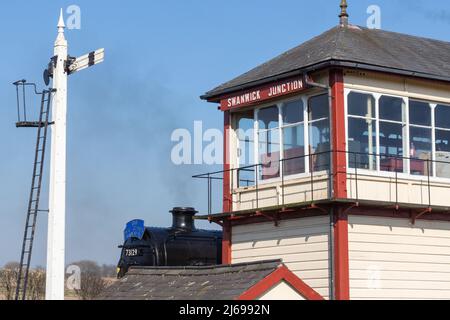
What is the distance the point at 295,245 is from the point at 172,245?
310 inches

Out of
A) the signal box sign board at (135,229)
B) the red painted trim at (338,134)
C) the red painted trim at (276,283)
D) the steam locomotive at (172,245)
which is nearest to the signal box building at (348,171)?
the red painted trim at (338,134)

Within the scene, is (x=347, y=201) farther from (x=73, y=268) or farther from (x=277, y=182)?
(x=73, y=268)

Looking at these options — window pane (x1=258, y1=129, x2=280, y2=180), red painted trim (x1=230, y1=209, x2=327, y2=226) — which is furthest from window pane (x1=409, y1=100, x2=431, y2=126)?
red painted trim (x1=230, y1=209, x2=327, y2=226)

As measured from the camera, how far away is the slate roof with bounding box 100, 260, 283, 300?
16641 millimetres

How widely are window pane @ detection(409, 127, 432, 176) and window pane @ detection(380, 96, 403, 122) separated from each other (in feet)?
1.85

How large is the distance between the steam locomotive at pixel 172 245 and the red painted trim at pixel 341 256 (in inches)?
359

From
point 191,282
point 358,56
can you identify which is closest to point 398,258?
point 358,56

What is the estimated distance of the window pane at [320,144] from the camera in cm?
2111

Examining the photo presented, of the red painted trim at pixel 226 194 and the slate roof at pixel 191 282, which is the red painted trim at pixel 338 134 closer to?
the slate roof at pixel 191 282

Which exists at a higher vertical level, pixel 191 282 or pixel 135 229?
pixel 135 229

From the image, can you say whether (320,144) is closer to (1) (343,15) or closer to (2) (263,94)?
(2) (263,94)

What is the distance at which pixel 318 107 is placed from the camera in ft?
70.7

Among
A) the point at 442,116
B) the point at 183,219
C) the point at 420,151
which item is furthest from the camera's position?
the point at 183,219

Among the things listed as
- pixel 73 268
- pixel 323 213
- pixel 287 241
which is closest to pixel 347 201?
pixel 323 213
